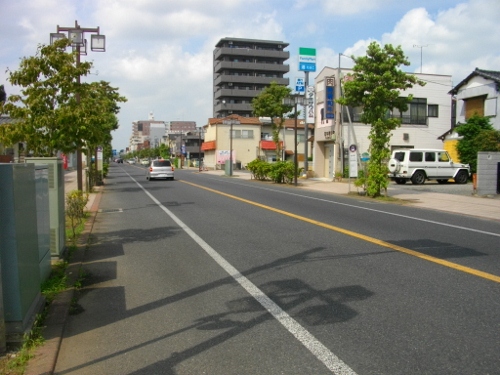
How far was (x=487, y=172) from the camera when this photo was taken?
21.2 meters

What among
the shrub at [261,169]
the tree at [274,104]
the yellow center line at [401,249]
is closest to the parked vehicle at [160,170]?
the shrub at [261,169]

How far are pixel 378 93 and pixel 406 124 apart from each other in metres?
19.4

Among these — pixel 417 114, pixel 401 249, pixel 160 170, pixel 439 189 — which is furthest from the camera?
pixel 417 114

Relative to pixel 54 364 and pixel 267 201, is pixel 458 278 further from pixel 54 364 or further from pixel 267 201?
pixel 267 201

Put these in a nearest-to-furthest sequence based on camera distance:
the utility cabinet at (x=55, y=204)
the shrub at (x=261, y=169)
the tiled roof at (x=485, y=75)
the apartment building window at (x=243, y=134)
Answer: the utility cabinet at (x=55, y=204)
the tiled roof at (x=485, y=75)
the shrub at (x=261, y=169)
the apartment building window at (x=243, y=134)

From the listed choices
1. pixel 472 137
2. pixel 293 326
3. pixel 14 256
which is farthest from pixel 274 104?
pixel 14 256

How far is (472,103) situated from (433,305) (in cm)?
3218

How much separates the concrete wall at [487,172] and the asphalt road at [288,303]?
411 inches

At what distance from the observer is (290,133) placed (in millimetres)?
81188

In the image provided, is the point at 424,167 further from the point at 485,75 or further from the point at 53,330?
the point at 53,330

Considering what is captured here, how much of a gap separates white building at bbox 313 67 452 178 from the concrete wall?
1599cm

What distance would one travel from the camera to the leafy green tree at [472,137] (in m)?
30.0

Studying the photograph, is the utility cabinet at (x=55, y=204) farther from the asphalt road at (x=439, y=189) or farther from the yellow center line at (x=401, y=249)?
the asphalt road at (x=439, y=189)

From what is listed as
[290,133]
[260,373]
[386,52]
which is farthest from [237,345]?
[290,133]
